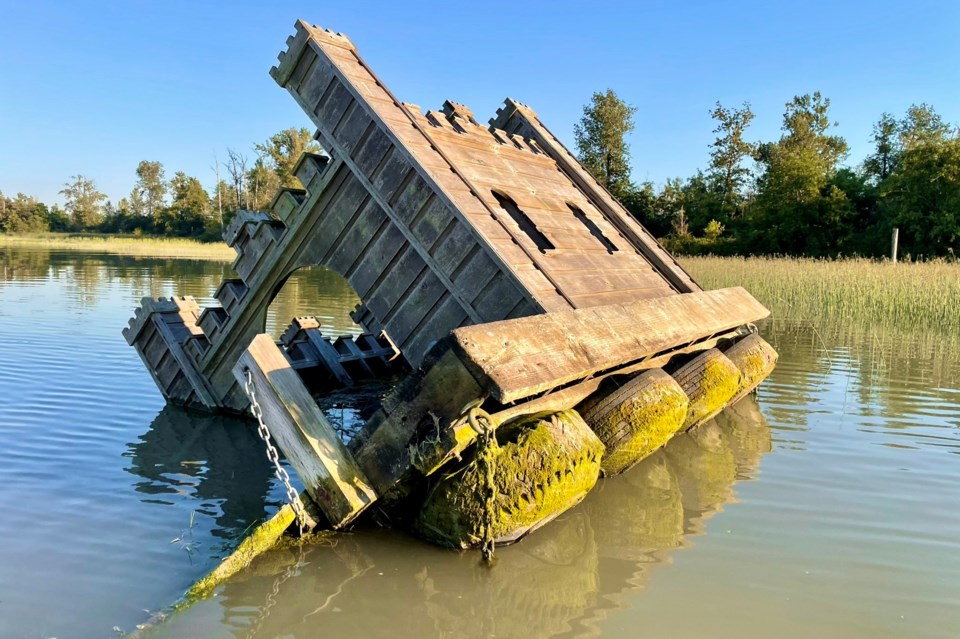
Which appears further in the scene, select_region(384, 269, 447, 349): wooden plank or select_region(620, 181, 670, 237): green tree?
select_region(620, 181, 670, 237): green tree

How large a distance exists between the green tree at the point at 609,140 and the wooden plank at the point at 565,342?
5559 cm

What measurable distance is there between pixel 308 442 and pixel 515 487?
1348mm

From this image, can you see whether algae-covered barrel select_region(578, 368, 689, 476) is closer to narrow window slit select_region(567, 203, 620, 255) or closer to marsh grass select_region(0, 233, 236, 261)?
narrow window slit select_region(567, 203, 620, 255)

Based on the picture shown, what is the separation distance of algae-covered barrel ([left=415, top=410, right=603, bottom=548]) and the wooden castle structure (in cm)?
5

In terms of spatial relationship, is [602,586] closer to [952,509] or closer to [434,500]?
[434,500]

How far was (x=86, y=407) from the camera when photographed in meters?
9.17

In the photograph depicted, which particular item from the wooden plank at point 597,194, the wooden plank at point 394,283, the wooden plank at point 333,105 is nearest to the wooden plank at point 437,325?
the wooden plank at point 394,283

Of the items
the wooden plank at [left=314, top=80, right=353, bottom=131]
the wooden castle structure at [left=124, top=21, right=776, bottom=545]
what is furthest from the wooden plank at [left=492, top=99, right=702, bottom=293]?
the wooden plank at [left=314, top=80, right=353, bottom=131]

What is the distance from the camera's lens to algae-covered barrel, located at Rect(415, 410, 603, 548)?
4.62m

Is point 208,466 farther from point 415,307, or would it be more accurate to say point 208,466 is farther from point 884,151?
point 884,151

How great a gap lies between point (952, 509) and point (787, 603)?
2371mm

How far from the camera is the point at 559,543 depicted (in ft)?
16.4

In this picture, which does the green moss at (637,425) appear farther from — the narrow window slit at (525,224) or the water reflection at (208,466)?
the water reflection at (208,466)

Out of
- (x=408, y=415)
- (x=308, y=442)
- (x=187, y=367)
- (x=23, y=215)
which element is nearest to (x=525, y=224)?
(x=408, y=415)
